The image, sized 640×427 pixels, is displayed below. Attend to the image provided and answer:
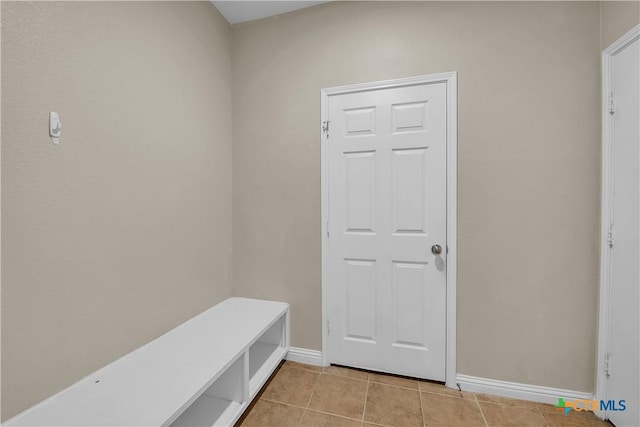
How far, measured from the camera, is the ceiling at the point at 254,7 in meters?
2.01

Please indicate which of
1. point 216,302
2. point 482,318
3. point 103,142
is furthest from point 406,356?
point 103,142

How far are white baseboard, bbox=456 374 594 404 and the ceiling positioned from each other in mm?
3005

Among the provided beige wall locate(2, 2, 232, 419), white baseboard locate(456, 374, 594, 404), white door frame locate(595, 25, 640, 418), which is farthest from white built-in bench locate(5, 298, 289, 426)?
white door frame locate(595, 25, 640, 418)

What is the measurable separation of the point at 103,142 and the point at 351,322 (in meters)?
1.93

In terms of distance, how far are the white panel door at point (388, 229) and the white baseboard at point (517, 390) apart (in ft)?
0.69

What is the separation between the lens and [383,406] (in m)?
1.62

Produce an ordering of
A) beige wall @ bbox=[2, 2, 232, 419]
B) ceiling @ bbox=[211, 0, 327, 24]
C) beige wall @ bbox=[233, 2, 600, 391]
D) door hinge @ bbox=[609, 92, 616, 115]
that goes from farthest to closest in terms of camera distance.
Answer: ceiling @ bbox=[211, 0, 327, 24]
beige wall @ bbox=[233, 2, 600, 391]
door hinge @ bbox=[609, 92, 616, 115]
beige wall @ bbox=[2, 2, 232, 419]

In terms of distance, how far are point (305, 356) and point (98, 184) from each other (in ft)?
6.00

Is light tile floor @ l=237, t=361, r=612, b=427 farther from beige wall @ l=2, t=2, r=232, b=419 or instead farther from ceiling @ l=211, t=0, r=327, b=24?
ceiling @ l=211, t=0, r=327, b=24

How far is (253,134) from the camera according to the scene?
2.22 m

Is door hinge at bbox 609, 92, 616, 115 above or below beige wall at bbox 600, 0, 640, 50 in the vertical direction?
below

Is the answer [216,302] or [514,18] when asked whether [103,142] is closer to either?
[216,302]

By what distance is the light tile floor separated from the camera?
4.95ft

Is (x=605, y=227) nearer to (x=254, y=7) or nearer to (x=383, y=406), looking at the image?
(x=383, y=406)
